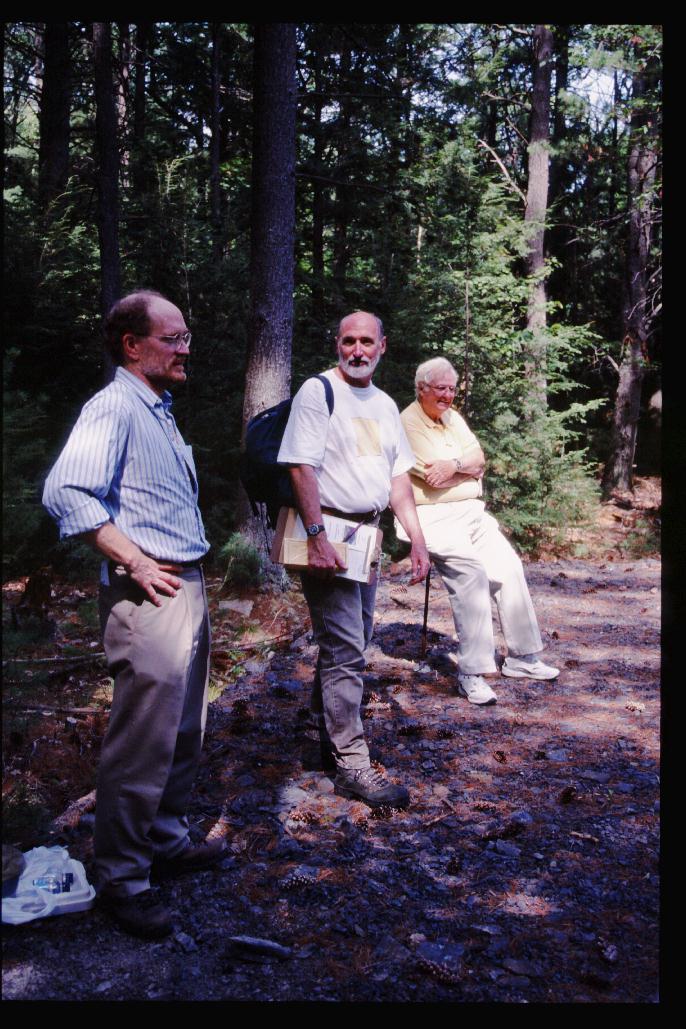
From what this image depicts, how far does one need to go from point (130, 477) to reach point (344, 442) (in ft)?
4.73

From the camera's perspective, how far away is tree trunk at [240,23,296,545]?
809cm

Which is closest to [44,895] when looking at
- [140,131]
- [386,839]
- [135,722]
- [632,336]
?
[135,722]

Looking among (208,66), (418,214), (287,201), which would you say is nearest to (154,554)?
(287,201)

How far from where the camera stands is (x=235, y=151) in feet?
56.7

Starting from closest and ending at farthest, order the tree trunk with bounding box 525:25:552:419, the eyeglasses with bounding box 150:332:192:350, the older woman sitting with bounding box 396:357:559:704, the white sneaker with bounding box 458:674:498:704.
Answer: the eyeglasses with bounding box 150:332:192:350 → the white sneaker with bounding box 458:674:498:704 → the older woman sitting with bounding box 396:357:559:704 → the tree trunk with bounding box 525:25:552:419

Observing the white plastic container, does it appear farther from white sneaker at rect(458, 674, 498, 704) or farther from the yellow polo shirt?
the yellow polo shirt

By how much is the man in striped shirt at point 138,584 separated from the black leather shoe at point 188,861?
248 mm

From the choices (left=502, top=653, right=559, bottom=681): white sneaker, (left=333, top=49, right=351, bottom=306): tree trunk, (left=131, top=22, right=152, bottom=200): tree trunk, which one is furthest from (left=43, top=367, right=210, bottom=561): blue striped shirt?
(left=333, top=49, right=351, bottom=306): tree trunk

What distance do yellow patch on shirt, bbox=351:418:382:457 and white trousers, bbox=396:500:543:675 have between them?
5.40 ft

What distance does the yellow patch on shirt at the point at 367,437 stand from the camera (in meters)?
4.19

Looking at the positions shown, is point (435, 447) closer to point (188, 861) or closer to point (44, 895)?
point (188, 861)

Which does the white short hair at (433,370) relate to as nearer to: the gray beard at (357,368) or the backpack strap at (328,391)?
the gray beard at (357,368)

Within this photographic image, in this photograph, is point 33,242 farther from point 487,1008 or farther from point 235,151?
point 235,151

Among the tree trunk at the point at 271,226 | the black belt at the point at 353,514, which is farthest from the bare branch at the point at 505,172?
the black belt at the point at 353,514
